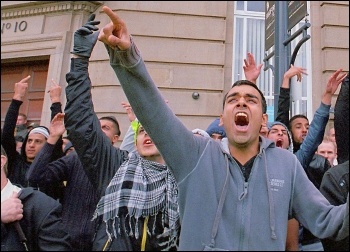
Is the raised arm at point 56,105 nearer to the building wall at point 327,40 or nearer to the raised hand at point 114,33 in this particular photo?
the raised hand at point 114,33

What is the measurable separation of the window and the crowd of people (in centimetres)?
517

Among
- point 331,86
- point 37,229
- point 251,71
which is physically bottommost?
point 37,229

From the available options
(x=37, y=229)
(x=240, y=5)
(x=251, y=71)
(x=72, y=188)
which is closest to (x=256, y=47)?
(x=240, y=5)

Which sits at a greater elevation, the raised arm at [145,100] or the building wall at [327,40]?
the building wall at [327,40]

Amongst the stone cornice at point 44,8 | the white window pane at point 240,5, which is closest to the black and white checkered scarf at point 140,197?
the stone cornice at point 44,8

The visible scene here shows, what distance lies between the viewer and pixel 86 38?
247cm

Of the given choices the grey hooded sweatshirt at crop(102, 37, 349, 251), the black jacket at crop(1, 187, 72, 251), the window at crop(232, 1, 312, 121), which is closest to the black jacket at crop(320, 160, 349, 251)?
the grey hooded sweatshirt at crop(102, 37, 349, 251)

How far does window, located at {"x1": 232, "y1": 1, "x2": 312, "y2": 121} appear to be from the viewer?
8.76 m

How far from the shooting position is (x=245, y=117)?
79.9 inches

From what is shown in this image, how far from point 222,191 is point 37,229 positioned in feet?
4.13

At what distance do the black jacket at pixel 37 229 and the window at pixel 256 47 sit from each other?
6665 millimetres

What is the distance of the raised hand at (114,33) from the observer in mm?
1736

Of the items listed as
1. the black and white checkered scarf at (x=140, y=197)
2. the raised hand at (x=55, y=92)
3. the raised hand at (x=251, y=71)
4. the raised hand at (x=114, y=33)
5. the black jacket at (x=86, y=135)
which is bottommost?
the black and white checkered scarf at (x=140, y=197)

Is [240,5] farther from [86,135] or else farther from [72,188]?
[86,135]
